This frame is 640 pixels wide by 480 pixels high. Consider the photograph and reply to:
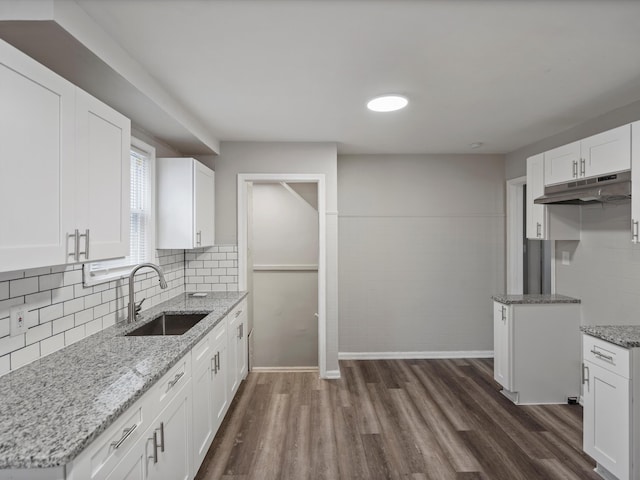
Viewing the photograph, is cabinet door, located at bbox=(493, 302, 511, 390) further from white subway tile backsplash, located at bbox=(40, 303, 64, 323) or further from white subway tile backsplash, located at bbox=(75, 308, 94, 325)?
white subway tile backsplash, located at bbox=(40, 303, 64, 323)

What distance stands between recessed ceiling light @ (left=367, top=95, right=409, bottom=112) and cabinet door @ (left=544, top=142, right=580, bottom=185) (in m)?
1.38

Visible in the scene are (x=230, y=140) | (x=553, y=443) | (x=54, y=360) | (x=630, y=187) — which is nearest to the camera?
(x=54, y=360)

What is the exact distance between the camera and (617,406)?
2209 millimetres

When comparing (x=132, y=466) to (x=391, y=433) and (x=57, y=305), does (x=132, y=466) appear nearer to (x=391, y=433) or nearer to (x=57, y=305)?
(x=57, y=305)

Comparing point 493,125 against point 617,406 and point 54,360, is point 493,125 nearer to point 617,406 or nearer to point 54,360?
point 617,406

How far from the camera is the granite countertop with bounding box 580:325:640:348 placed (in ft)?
7.14

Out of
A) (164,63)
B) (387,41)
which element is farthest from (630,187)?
(164,63)

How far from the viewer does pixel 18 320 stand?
1.71m

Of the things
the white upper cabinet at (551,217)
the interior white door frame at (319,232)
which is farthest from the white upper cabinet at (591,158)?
the interior white door frame at (319,232)

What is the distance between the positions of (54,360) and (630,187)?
3.47 m

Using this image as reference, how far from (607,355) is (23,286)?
130 inches

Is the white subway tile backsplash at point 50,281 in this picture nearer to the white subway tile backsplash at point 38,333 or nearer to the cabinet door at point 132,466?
the white subway tile backsplash at point 38,333

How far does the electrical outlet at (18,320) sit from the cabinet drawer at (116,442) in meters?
0.73

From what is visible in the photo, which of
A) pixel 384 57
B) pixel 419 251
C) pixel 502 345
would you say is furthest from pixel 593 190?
pixel 419 251
